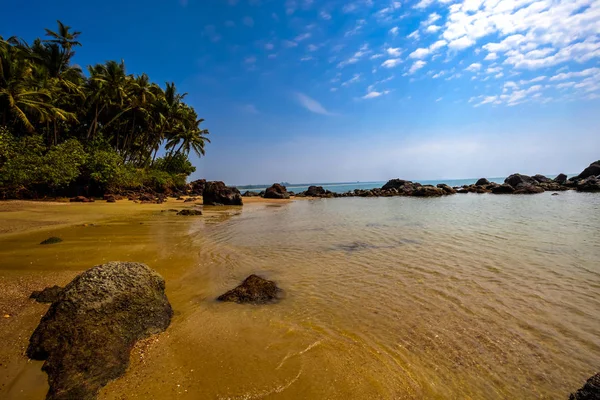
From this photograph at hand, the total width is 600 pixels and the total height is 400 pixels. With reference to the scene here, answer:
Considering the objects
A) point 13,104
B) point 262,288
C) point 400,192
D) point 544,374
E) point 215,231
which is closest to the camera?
point 544,374

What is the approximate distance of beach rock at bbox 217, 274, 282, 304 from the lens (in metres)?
5.37

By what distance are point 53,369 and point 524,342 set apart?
615 centimetres

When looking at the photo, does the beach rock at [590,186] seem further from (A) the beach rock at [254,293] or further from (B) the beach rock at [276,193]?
(A) the beach rock at [254,293]

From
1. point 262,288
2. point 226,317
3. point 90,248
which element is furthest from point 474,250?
point 90,248

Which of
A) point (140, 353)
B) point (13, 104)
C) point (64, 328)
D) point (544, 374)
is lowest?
point (544, 374)

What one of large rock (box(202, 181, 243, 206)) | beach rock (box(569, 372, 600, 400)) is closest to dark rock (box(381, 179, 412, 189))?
large rock (box(202, 181, 243, 206))

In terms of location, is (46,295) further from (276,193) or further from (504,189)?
(504,189)

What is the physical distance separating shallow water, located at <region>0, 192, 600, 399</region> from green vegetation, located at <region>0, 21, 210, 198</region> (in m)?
19.4

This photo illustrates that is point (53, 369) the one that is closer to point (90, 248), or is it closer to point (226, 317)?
point (226, 317)

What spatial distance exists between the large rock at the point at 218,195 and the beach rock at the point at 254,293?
25.5m

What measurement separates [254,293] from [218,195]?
2602 centimetres

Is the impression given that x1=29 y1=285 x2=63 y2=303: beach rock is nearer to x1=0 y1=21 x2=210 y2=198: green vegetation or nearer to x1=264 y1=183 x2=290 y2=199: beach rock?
x1=0 y1=21 x2=210 y2=198: green vegetation

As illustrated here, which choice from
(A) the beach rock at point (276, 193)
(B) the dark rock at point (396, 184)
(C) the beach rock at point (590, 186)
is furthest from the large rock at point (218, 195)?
(C) the beach rock at point (590, 186)

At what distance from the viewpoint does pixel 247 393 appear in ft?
9.57
